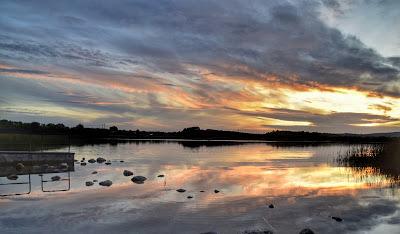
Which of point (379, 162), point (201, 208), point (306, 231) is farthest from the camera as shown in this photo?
point (379, 162)

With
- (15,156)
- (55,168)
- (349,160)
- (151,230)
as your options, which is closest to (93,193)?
(151,230)

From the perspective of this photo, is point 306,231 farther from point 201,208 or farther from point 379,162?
point 379,162

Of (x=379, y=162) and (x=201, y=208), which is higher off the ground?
(x=379, y=162)

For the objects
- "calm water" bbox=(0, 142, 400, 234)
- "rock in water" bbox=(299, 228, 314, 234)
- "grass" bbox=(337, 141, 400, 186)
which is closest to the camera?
"rock in water" bbox=(299, 228, 314, 234)

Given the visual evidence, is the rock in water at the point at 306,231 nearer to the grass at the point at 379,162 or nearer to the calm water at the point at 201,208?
the calm water at the point at 201,208

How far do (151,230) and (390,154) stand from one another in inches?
1539

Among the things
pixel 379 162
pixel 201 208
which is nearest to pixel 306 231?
pixel 201 208

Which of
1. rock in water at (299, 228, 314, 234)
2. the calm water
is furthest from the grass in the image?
rock in water at (299, 228, 314, 234)

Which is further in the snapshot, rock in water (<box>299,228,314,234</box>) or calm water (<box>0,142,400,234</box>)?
calm water (<box>0,142,400,234</box>)

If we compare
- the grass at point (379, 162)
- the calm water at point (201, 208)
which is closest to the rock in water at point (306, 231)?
the calm water at point (201, 208)

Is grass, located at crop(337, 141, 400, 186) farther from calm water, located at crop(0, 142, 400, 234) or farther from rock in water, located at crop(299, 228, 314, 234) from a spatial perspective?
rock in water, located at crop(299, 228, 314, 234)

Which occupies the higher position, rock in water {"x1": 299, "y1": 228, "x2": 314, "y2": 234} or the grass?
the grass

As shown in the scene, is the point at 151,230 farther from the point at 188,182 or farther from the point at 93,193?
the point at 188,182

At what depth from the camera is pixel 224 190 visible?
24562 millimetres
